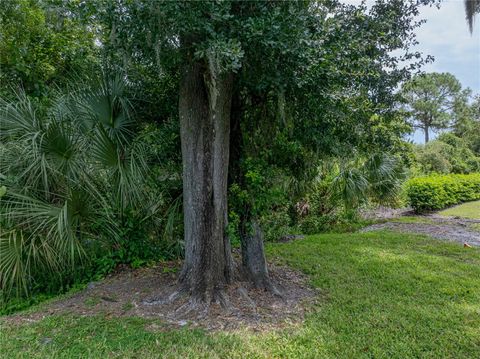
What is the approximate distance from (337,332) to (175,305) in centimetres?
151

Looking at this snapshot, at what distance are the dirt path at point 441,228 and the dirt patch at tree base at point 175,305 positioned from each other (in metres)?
4.16

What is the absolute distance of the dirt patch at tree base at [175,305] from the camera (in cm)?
293

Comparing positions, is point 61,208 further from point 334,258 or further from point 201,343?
point 334,258

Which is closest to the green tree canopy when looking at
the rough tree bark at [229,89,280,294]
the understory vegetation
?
the understory vegetation

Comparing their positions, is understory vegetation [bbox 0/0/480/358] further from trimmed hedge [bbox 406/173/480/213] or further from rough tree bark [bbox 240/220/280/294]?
trimmed hedge [bbox 406/173/480/213]

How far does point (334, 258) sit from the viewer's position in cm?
506

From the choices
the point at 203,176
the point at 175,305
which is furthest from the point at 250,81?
the point at 175,305

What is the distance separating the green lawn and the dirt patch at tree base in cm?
803

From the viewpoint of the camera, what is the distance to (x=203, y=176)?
3.25 metres

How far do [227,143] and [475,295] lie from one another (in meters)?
3.15

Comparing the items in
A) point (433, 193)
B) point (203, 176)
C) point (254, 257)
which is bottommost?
point (254, 257)

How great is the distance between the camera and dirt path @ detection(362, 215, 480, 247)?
6504 mm

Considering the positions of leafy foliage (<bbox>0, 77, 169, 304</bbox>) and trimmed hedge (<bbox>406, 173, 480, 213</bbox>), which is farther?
trimmed hedge (<bbox>406, 173, 480, 213</bbox>)

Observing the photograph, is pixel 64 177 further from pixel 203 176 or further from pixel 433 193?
pixel 433 193
